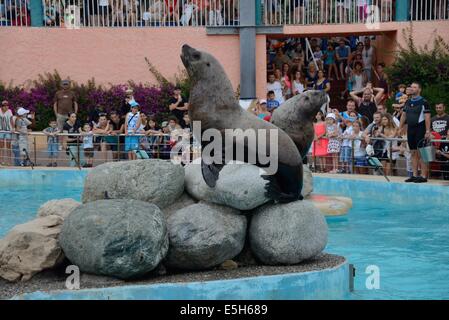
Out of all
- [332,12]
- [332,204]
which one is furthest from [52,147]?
[332,12]

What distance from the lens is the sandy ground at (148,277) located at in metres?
7.89

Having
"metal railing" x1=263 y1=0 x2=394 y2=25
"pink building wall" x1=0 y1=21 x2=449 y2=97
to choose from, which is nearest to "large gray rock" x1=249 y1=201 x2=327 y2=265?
"pink building wall" x1=0 y1=21 x2=449 y2=97

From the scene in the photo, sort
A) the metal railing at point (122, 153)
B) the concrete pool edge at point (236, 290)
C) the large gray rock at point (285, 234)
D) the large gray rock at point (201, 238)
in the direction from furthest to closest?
the metal railing at point (122, 153) → the large gray rock at point (285, 234) → the large gray rock at point (201, 238) → the concrete pool edge at point (236, 290)

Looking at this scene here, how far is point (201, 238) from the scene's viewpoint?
8.32 m

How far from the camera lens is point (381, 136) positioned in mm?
16516

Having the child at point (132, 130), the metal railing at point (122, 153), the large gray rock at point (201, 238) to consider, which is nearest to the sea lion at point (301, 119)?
the large gray rock at point (201, 238)

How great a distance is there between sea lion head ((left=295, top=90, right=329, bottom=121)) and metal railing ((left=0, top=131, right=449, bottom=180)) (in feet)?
18.2

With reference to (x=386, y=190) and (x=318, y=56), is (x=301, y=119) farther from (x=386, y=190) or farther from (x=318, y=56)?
(x=318, y=56)

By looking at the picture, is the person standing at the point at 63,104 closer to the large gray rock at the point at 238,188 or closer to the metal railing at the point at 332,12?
the metal railing at the point at 332,12

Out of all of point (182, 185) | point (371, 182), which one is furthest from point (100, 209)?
A: point (371, 182)

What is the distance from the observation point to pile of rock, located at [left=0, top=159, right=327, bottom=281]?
25.8ft

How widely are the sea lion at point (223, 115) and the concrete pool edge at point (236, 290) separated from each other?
1.02 m
